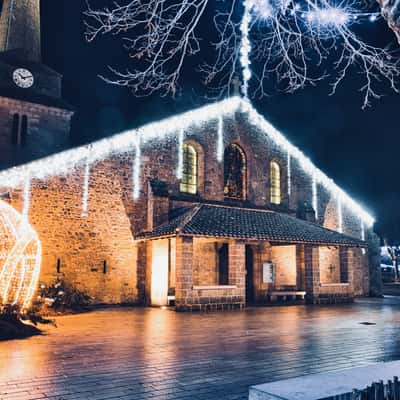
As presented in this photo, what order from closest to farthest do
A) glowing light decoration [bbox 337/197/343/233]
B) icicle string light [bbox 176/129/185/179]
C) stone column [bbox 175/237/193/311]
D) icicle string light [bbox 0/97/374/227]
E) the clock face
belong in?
stone column [bbox 175/237/193/311]
icicle string light [bbox 0/97/374/227]
icicle string light [bbox 176/129/185/179]
the clock face
glowing light decoration [bbox 337/197/343/233]

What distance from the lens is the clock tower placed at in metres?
18.1

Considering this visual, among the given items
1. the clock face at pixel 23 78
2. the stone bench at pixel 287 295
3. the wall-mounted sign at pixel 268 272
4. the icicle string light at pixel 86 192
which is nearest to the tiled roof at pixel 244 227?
the wall-mounted sign at pixel 268 272

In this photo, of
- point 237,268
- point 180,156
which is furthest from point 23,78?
point 237,268

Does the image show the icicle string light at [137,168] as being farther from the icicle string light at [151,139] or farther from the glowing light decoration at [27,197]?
the glowing light decoration at [27,197]

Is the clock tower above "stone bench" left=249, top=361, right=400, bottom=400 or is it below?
above

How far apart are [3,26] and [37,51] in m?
1.79

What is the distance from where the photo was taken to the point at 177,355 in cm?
676

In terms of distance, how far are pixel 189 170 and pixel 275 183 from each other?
5237mm

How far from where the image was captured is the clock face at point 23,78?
762 inches

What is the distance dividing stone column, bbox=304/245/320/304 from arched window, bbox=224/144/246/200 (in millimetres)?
3983

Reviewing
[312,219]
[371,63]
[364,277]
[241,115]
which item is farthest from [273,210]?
[371,63]

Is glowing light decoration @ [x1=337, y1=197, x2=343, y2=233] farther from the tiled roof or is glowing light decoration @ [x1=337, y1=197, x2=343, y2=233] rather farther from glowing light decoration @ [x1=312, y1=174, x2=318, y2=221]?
the tiled roof

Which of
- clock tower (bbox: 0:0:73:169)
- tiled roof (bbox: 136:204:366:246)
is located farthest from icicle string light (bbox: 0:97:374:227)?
clock tower (bbox: 0:0:73:169)

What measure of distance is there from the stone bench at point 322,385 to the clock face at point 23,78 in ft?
63.5
